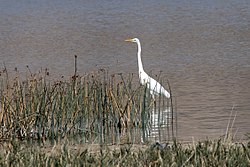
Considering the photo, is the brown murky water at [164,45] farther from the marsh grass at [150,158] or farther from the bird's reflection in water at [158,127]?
the marsh grass at [150,158]

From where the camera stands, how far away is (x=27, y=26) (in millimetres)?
25672

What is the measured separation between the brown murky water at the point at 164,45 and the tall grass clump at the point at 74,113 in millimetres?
801

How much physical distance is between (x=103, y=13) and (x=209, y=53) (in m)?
11.6

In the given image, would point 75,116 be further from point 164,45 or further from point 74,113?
point 164,45

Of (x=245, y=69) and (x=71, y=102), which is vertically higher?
(x=245, y=69)

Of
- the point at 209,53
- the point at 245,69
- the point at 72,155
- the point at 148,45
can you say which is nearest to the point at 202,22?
the point at 148,45

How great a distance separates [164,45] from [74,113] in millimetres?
11123

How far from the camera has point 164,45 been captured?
1995 cm

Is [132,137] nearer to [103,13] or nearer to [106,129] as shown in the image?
[106,129]

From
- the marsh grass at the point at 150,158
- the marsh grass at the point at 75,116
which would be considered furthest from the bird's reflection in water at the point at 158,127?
the marsh grass at the point at 150,158

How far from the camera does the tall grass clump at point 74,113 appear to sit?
8781 mm

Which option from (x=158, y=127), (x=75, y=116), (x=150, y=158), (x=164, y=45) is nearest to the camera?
(x=150, y=158)

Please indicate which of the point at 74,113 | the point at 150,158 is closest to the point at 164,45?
the point at 74,113

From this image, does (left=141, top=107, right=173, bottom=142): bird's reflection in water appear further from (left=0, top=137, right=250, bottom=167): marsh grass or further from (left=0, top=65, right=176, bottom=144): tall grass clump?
(left=0, top=137, right=250, bottom=167): marsh grass
